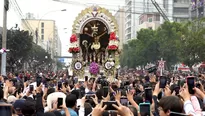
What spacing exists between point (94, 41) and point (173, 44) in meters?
26.8

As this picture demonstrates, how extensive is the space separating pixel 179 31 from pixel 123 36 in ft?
361

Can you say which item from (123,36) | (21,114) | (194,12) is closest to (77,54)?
(21,114)

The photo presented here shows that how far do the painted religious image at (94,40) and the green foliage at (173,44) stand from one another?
16471 millimetres

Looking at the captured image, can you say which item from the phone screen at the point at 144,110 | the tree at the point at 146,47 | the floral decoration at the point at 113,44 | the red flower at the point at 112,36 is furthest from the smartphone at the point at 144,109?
the tree at the point at 146,47

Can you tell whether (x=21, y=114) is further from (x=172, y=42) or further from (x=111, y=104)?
(x=172, y=42)

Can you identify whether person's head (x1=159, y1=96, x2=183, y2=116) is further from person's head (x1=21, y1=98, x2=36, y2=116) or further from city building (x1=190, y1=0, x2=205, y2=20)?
city building (x1=190, y1=0, x2=205, y2=20)

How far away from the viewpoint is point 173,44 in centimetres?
5938

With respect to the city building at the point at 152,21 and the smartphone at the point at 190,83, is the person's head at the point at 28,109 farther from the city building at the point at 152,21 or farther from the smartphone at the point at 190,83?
the city building at the point at 152,21

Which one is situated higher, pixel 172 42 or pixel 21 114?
pixel 172 42

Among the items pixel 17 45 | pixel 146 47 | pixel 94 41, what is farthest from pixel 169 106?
pixel 146 47

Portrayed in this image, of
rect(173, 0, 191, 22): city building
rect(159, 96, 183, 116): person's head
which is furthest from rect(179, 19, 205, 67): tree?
rect(173, 0, 191, 22): city building

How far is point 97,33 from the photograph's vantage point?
3412 cm

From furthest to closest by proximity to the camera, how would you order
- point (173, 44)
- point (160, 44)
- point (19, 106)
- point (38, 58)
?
1. point (38, 58)
2. point (160, 44)
3. point (173, 44)
4. point (19, 106)

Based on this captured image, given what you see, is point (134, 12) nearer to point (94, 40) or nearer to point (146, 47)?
point (146, 47)
